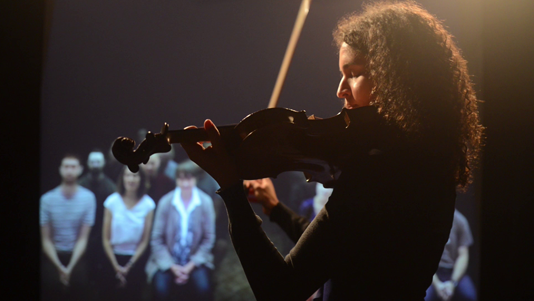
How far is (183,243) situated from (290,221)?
155cm

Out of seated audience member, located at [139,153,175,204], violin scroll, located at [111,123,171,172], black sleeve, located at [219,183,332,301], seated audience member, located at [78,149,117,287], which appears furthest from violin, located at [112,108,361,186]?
seated audience member, located at [78,149,117,287]

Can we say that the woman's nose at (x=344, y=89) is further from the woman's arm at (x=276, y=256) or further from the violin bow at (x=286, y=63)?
the violin bow at (x=286, y=63)

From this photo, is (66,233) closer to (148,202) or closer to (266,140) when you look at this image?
(148,202)

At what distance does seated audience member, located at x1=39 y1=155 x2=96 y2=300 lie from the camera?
96.4 inches

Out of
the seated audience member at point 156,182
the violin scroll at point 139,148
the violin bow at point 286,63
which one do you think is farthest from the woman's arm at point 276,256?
the seated audience member at point 156,182

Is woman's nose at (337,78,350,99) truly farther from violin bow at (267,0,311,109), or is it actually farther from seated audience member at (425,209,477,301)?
seated audience member at (425,209,477,301)

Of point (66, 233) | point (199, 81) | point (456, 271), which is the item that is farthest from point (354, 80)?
point (66, 233)

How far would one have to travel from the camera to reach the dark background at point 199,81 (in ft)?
6.25

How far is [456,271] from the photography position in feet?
7.14

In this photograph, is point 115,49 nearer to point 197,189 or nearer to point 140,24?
point 140,24

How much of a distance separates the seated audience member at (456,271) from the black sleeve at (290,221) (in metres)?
1.44

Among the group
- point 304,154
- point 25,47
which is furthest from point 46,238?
point 304,154

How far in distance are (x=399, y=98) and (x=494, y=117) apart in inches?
64.8

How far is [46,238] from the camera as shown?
246 cm
